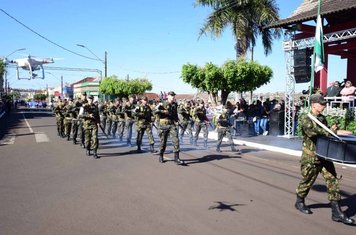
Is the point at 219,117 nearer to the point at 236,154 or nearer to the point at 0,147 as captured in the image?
the point at 236,154

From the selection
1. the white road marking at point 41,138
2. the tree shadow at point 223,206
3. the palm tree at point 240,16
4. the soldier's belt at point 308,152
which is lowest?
the white road marking at point 41,138

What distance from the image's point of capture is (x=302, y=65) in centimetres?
1523

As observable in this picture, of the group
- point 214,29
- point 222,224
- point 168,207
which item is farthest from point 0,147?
point 214,29

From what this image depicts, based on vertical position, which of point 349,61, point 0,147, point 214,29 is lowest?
point 0,147

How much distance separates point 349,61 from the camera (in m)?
20.8

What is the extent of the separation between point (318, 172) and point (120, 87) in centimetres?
5195

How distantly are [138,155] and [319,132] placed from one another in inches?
278

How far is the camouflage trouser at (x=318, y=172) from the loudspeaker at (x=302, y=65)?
1013 cm

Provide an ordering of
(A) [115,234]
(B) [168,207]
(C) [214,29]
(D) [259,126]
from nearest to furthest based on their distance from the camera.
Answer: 1. (A) [115,234]
2. (B) [168,207]
3. (D) [259,126]
4. (C) [214,29]

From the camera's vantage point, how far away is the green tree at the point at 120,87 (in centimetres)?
5562

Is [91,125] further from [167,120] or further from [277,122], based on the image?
[277,122]

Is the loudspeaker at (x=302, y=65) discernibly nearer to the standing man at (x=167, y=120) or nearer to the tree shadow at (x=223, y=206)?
the standing man at (x=167, y=120)

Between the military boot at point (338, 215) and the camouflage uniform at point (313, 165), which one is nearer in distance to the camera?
the military boot at point (338, 215)

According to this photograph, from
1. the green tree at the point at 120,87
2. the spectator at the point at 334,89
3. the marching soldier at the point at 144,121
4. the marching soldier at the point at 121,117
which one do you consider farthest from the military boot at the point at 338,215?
the green tree at the point at 120,87
